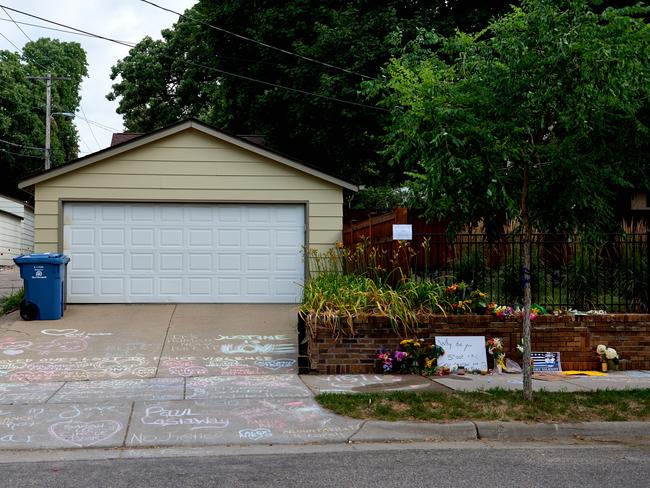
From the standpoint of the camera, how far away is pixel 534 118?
6.90 m

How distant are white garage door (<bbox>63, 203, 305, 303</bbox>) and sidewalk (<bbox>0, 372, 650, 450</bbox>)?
599cm

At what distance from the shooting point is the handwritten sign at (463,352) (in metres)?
8.92

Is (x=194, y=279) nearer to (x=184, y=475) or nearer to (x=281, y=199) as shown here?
(x=281, y=199)

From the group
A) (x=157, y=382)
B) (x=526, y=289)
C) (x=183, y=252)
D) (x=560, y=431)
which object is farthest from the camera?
(x=183, y=252)

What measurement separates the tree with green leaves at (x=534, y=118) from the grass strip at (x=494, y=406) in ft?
1.43

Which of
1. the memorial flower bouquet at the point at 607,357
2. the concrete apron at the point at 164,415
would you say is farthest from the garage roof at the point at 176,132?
the concrete apron at the point at 164,415

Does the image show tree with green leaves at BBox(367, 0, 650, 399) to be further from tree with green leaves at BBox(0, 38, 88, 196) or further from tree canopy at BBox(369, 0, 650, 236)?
tree with green leaves at BBox(0, 38, 88, 196)

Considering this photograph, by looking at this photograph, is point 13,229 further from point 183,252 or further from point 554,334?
point 554,334

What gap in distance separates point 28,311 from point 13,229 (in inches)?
1049

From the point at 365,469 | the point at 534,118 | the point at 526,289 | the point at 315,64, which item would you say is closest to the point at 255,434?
the point at 365,469

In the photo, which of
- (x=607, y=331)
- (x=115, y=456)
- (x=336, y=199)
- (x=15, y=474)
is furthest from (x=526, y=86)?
(x=336, y=199)

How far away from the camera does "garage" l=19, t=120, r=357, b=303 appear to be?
13805 millimetres

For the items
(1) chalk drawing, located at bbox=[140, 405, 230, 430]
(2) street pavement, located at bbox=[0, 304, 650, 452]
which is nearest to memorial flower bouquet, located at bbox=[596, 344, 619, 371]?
(2) street pavement, located at bbox=[0, 304, 650, 452]

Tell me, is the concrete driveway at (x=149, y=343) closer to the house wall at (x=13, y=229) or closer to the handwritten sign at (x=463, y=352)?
the handwritten sign at (x=463, y=352)
